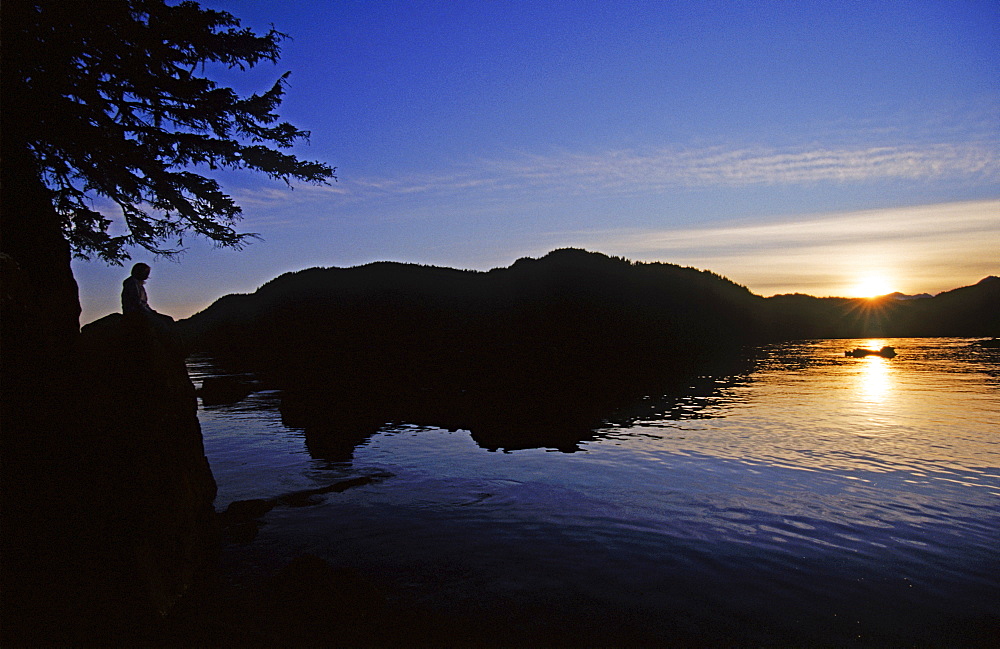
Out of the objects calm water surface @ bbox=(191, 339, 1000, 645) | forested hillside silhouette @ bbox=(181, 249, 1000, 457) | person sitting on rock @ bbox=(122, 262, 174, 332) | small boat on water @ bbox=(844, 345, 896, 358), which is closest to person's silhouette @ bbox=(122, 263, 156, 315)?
person sitting on rock @ bbox=(122, 262, 174, 332)

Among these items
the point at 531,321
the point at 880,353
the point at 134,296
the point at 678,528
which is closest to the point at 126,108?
the point at 134,296

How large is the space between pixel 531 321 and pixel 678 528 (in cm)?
11762

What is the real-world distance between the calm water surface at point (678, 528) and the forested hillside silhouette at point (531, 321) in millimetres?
37851

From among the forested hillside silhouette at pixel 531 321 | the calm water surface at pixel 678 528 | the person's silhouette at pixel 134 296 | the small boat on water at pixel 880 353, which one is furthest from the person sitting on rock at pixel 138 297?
the small boat on water at pixel 880 353

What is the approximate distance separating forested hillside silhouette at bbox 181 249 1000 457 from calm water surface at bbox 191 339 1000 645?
37.9m

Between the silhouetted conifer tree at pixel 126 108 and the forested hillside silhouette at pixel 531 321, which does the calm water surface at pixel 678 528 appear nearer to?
the silhouetted conifer tree at pixel 126 108

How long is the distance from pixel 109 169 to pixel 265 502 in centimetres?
906

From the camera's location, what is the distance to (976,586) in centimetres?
922

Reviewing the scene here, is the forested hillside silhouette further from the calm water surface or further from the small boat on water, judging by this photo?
the calm water surface

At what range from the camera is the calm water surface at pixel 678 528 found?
8.67 metres

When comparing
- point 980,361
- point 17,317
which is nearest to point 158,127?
point 17,317

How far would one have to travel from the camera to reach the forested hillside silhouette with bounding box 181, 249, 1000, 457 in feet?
275

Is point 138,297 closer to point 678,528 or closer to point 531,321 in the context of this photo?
point 678,528

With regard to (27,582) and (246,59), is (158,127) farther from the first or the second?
(27,582)
